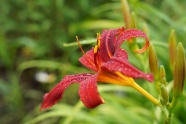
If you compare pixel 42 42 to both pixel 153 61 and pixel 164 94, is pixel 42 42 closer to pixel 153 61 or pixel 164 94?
pixel 153 61

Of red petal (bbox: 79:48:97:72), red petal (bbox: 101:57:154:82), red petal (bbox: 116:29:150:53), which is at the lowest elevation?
red petal (bbox: 79:48:97:72)

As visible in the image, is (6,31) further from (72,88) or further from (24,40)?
(72,88)

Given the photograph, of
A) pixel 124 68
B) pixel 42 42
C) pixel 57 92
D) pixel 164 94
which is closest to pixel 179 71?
pixel 164 94

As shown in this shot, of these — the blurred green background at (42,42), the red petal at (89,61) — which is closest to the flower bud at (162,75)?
the red petal at (89,61)

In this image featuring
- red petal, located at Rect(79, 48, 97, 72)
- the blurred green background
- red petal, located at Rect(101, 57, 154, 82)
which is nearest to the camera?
red petal, located at Rect(101, 57, 154, 82)

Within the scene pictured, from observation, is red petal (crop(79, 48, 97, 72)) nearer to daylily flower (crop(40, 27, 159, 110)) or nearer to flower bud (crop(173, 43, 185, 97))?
daylily flower (crop(40, 27, 159, 110))

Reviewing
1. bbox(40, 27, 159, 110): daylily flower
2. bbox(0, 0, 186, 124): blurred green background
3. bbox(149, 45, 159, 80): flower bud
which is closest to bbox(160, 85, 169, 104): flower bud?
bbox(40, 27, 159, 110): daylily flower

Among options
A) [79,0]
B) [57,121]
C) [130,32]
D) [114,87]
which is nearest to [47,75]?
[57,121]
